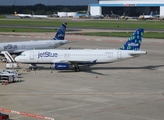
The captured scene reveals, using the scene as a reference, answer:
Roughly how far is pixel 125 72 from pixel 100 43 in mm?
47320

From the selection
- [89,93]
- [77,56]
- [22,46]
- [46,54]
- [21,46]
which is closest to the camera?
[89,93]

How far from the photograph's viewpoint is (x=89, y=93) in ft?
176

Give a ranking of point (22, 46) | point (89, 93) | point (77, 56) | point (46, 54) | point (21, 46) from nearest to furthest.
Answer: point (89, 93) < point (46, 54) < point (77, 56) < point (22, 46) < point (21, 46)

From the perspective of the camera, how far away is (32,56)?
7056 centimetres

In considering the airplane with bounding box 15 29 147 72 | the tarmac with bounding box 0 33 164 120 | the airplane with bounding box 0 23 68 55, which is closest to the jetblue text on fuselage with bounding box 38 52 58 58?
the airplane with bounding box 15 29 147 72

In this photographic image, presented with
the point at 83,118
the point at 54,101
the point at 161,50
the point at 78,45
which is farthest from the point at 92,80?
the point at 78,45

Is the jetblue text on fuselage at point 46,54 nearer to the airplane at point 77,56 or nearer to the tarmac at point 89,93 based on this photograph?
the airplane at point 77,56

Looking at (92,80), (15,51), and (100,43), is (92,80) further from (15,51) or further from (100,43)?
(100,43)

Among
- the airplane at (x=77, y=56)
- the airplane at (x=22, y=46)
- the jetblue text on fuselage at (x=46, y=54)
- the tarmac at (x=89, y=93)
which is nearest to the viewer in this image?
the tarmac at (x=89, y=93)

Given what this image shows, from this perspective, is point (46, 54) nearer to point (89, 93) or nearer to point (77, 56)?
point (77, 56)

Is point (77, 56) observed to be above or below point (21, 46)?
below

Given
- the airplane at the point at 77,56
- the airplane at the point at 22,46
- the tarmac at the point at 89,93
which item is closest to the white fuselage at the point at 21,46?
the airplane at the point at 22,46

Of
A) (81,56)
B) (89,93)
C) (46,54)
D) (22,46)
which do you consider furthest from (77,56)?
(22,46)

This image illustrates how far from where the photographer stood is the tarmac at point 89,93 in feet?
142
